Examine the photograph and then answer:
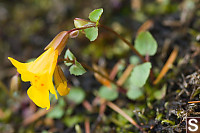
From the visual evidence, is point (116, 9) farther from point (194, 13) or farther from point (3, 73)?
point (3, 73)

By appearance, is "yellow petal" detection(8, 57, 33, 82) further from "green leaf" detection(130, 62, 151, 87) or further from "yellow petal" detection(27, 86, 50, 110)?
"green leaf" detection(130, 62, 151, 87)

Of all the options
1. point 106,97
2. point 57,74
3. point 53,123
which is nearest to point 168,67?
point 106,97

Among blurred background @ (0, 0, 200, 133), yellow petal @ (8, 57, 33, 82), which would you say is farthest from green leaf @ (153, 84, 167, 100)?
yellow petal @ (8, 57, 33, 82)

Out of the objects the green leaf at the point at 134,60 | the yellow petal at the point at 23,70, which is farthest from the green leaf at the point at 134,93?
the yellow petal at the point at 23,70

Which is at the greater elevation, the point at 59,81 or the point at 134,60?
the point at 134,60

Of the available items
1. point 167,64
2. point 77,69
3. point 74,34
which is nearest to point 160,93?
point 167,64

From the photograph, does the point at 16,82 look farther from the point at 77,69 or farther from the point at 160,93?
the point at 160,93

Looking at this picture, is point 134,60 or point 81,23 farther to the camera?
point 134,60
